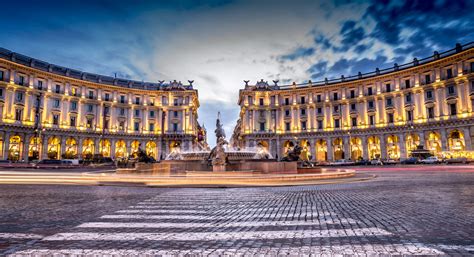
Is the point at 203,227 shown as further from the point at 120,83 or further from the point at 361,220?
the point at 120,83

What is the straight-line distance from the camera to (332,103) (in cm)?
6094

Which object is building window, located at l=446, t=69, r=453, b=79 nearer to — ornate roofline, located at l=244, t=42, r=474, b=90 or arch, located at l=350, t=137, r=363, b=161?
ornate roofline, located at l=244, t=42, r=474, b=90

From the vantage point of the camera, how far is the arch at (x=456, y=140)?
1689 inches

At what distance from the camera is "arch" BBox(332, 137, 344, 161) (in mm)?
58781

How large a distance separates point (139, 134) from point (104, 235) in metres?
62.6

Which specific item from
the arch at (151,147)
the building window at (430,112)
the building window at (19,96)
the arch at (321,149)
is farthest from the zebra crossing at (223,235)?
the arch at (151,147)

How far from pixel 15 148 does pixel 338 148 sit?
63250mm

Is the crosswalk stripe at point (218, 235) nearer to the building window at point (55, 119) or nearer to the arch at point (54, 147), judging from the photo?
the arch at point (54, 147)

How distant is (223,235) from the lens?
159 inches

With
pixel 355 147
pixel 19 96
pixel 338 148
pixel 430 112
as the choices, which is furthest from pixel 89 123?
pixel 430 112

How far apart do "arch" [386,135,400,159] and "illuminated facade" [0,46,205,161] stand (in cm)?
4411

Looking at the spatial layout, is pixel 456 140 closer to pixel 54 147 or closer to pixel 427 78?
pixel 427 78

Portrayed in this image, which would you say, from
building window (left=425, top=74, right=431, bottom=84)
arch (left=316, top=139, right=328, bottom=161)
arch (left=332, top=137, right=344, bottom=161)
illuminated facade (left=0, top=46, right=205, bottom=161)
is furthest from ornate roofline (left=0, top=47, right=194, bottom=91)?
building window (left=425, top=74, right=431, bottom=84)

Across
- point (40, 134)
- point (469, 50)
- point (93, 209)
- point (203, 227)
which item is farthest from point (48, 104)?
point (469, 50)
